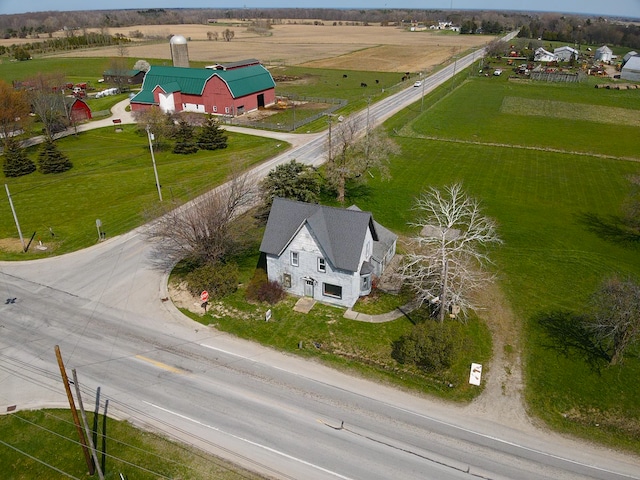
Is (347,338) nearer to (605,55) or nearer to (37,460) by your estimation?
(37,460)

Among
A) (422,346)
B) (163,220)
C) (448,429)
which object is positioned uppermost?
(163,220)

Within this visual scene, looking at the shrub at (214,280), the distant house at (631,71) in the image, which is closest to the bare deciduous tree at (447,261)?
the shrub at (214,280)

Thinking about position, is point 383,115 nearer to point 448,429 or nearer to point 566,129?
point 566,129

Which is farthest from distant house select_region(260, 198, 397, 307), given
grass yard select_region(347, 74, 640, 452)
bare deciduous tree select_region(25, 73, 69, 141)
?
bare deciduous tree select_region(25, 73, 69, 141)

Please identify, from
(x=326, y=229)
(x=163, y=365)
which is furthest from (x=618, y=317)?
(x=163, y=365)

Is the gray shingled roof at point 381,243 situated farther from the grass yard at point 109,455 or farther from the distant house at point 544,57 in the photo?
the distant house at point 544,57

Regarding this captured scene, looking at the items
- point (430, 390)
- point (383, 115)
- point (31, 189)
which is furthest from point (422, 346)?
point (383, 115)

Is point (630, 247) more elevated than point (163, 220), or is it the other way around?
point (163, 220)

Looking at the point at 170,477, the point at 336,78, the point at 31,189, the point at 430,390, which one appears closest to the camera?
the point at 170,477
